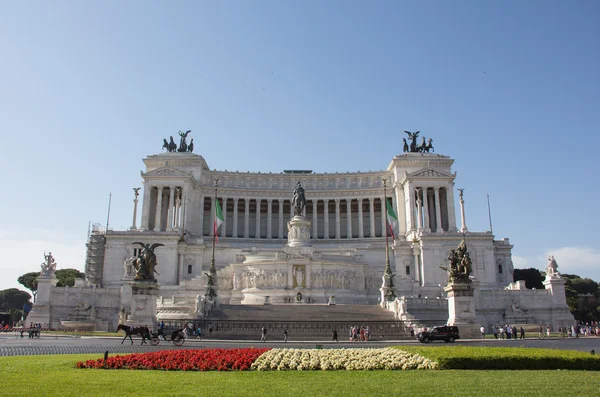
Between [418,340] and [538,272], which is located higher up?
[538,272]

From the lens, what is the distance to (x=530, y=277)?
355 ft

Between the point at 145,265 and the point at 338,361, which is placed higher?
the point at 145,265

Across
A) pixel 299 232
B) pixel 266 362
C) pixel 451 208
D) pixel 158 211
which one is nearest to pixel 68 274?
pixel 158 211

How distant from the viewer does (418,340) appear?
36.5 m

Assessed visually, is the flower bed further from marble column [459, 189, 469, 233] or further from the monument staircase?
marble column [459, 189, 469, 233]

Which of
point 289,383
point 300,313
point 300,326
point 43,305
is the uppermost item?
point 43,305

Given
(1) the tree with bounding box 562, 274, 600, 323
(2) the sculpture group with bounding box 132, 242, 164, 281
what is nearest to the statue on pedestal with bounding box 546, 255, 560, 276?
(1) the tree with bounding box 562, 274, 600, 323

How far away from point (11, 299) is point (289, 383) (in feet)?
434

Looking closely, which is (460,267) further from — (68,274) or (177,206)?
(68,274)

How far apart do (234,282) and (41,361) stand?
49.7 metres

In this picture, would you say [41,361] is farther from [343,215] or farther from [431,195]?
[343,215]

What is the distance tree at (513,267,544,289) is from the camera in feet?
350

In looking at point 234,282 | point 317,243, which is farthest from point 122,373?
point 317,243

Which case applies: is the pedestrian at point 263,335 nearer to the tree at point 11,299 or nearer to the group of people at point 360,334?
the group of people at point 360,334
